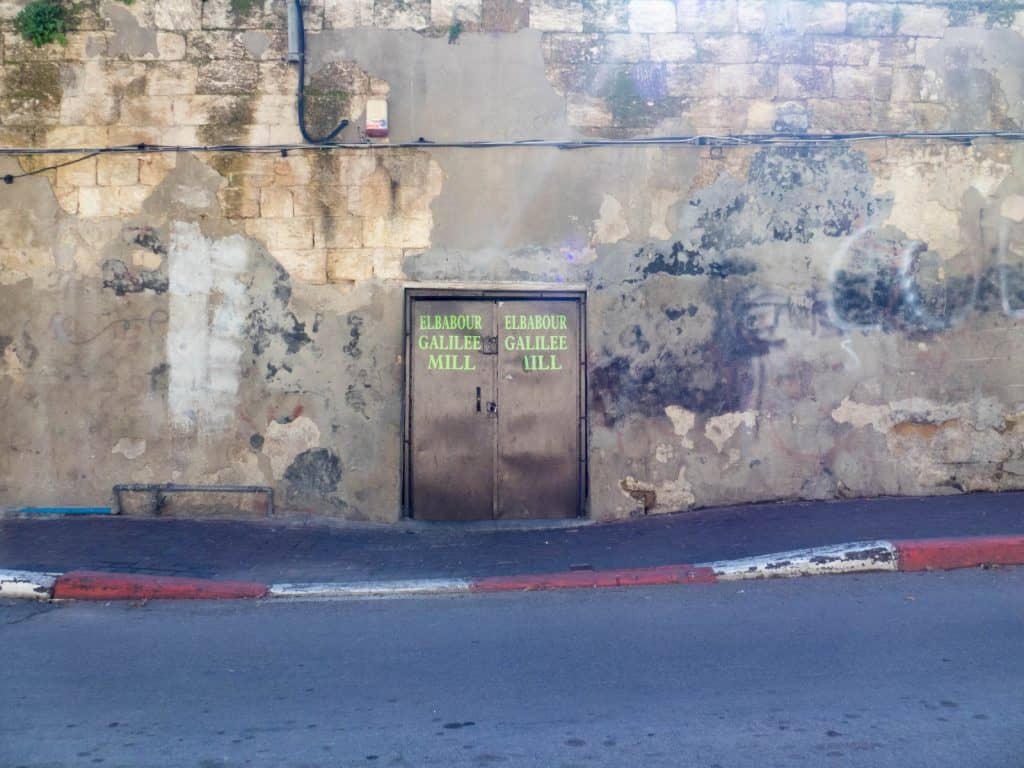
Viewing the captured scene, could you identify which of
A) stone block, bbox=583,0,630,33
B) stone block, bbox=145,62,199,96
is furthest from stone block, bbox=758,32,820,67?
stone block, bbox=145,62,199,96

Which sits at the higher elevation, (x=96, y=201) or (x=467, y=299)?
(x=96, y=201)

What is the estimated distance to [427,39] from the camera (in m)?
9.11

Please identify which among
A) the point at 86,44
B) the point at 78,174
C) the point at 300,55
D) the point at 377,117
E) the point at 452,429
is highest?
the point at 86,44

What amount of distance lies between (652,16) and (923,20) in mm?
2531

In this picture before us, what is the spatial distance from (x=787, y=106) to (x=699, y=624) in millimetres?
5232

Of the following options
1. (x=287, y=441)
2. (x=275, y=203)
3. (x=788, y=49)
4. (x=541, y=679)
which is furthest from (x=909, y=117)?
(x=541, y=679)

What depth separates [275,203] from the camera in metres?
9.16

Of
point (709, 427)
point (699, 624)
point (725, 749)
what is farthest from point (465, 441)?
point (725, 749)

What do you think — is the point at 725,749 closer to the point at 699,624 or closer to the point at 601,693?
the point at 601,693

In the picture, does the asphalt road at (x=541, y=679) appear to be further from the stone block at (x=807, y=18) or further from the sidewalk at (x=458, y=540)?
the stone block at (x=807, y=18)

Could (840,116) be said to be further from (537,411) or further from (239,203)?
(239,203)

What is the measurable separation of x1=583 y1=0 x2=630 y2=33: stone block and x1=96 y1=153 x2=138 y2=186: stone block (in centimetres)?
434

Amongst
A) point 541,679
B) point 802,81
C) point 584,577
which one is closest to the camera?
point 541,679

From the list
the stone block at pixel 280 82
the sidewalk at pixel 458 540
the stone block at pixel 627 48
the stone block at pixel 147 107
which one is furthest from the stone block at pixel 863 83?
the stone block at pixel 147 107
